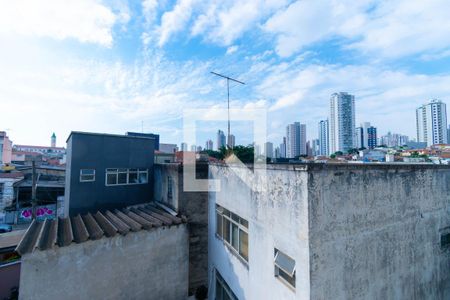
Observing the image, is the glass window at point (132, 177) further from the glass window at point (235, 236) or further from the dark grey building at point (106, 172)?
the glass window at point (235, 236)

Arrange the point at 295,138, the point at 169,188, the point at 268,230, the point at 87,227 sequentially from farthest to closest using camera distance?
the point at 295,138 < the point at 169,188 < the point at 87,227 < the point at 268,230

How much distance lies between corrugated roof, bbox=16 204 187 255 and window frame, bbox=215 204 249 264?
143 cm

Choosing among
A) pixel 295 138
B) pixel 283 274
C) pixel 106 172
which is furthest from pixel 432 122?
pixel 106 172

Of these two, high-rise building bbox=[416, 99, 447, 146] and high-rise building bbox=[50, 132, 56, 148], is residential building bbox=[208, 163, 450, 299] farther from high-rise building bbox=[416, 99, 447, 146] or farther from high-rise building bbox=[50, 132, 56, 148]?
high-rise building bbox=[50, 132, 56, 148]

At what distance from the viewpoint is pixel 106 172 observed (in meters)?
10.5

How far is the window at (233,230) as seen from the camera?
18.5ft

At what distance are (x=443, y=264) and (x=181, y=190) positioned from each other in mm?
7655

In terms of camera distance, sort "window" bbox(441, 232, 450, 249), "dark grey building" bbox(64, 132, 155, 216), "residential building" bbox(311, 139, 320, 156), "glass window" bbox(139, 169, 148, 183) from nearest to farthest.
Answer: "window" bbox(441, 232, 450, 249) → "dark grey building" bbox(64, 132, 155, 216) → "glass window" bbox(139, 169, 148, 183) → "residential building" bbox(311, 139, 320, 156)

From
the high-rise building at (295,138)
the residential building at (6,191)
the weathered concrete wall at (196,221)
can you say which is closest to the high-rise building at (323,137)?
the high-rise building at (295,138)

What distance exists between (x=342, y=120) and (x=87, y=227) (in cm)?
3972

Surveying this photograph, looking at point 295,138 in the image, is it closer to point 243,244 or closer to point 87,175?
point 87,175

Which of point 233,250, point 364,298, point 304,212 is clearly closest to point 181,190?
point 233,250

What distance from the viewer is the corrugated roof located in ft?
19.1

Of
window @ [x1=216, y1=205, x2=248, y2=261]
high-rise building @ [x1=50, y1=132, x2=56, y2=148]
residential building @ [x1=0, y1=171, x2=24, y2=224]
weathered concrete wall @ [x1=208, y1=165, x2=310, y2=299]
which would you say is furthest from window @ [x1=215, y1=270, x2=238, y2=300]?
high-rise building @ [x1=50, y1=132, x2=56, y2=148]
